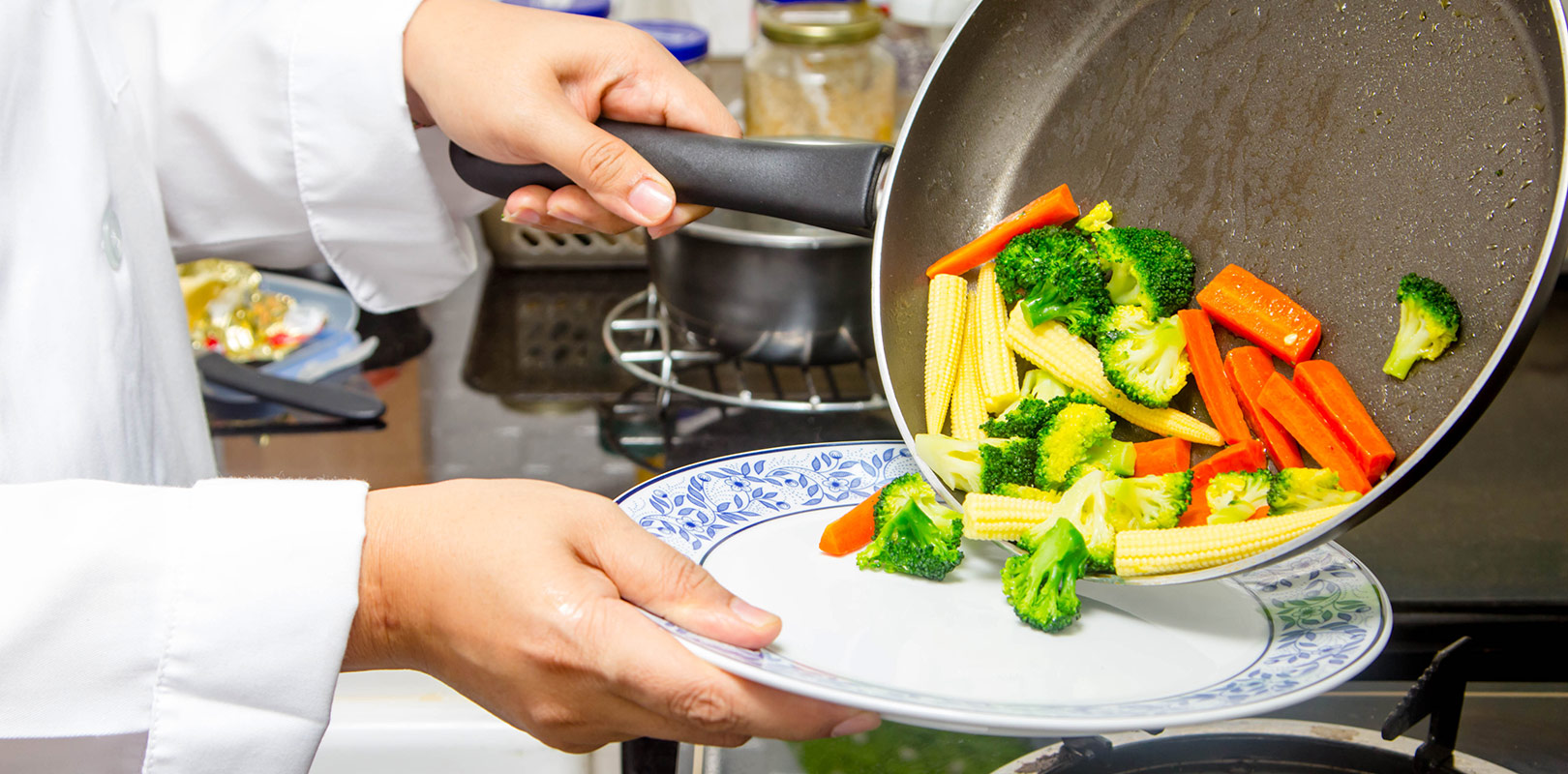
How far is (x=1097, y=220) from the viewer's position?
0.90 m

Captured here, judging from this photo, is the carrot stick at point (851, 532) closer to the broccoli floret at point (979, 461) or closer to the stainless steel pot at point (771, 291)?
the broccoli floret at point (979, 461)

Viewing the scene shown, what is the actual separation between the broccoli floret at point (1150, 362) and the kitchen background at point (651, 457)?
1.00 feet

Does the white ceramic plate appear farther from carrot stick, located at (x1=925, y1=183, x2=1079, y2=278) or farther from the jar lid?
the jar lid

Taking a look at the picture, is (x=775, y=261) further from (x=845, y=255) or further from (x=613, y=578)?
(x=613, y=578)

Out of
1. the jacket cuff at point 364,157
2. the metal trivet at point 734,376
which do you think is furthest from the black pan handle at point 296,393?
the metal trivet at point 734,376

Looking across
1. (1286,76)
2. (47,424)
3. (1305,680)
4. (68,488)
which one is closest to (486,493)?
(68,488)

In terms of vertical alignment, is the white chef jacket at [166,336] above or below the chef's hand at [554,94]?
below

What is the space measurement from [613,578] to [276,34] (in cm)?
68

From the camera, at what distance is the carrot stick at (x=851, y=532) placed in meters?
0.84

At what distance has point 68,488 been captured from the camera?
0.67m

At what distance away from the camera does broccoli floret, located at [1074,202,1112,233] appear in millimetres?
895

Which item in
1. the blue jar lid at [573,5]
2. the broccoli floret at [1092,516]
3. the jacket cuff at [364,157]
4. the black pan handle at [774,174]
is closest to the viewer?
the broccoli floret at [1092,516]

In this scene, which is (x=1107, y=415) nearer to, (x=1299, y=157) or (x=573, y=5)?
(x=1299, y=157)

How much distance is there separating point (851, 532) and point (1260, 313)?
0.33 metres
